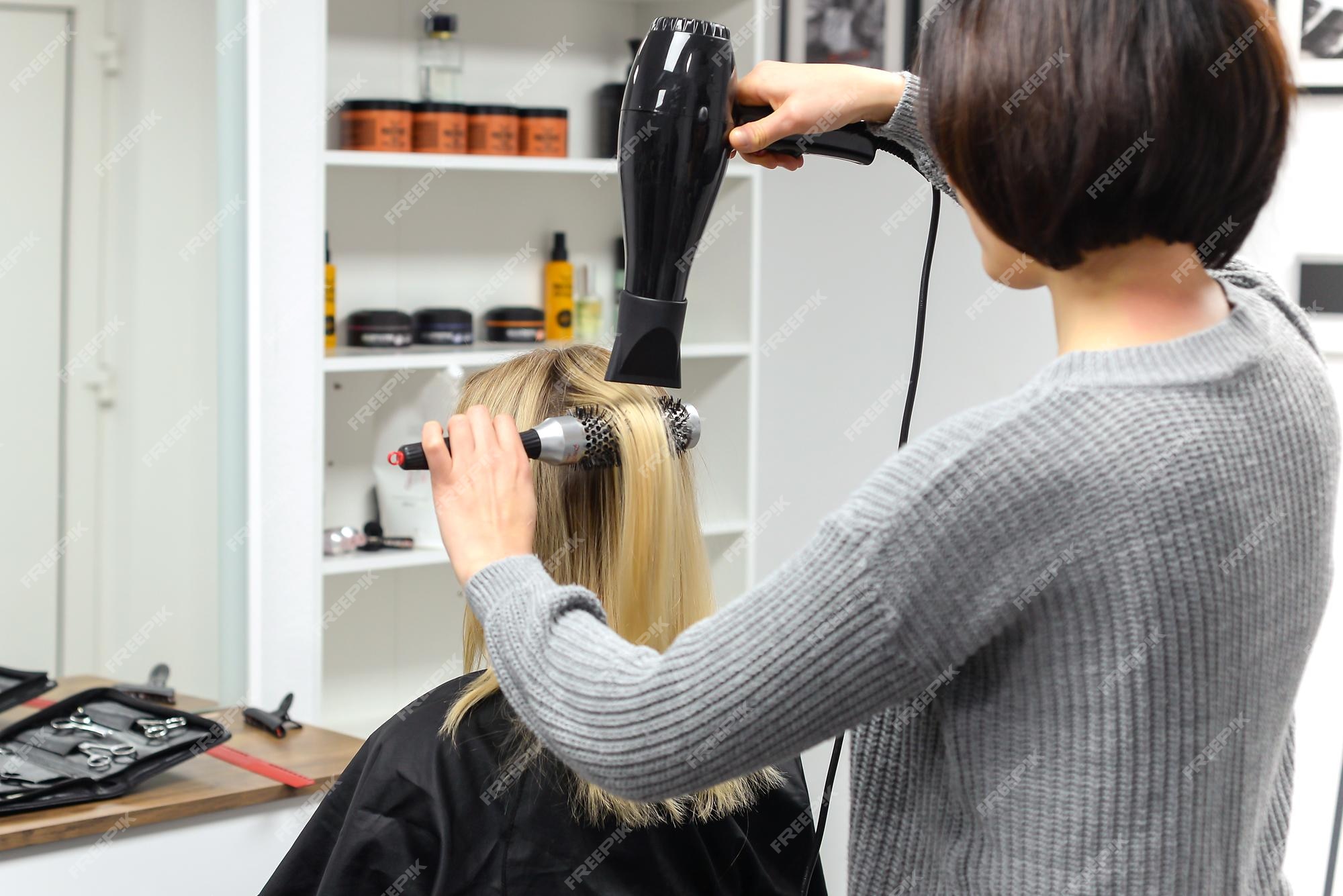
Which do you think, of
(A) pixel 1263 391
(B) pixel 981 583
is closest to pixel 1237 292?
(A) pixel 1263 391

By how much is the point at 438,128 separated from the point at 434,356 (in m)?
0.38

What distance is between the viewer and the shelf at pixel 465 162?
203 cm

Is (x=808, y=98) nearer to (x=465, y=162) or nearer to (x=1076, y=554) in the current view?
(x=1076, y=554)

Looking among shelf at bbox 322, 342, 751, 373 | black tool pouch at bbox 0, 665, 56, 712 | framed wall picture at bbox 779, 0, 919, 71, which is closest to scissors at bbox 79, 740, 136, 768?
black tool pouch at bbox 0, 665, 56, 712

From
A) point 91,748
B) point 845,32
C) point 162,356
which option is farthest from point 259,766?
point 845,32

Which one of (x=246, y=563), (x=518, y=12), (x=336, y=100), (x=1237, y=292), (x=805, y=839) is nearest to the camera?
(x=1237, y=292)

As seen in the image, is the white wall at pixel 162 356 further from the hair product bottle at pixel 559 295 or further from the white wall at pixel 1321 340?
the white wall at pixel 1321 340

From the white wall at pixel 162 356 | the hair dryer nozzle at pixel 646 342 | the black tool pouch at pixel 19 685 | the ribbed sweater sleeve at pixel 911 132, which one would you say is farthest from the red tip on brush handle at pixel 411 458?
the white wall at pixel 162 356

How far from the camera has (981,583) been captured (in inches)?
23.7

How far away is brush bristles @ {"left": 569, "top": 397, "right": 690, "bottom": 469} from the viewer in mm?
1031

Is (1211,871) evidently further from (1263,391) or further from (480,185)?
(480,185)

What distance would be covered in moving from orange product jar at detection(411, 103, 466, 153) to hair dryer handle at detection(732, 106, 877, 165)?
1.29 m

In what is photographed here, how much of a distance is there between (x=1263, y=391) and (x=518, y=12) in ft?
6.55

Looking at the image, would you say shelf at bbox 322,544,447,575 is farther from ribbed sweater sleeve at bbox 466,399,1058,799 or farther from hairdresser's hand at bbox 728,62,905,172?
ribbed sweater sleeve at bbox 466,399,1058,799
